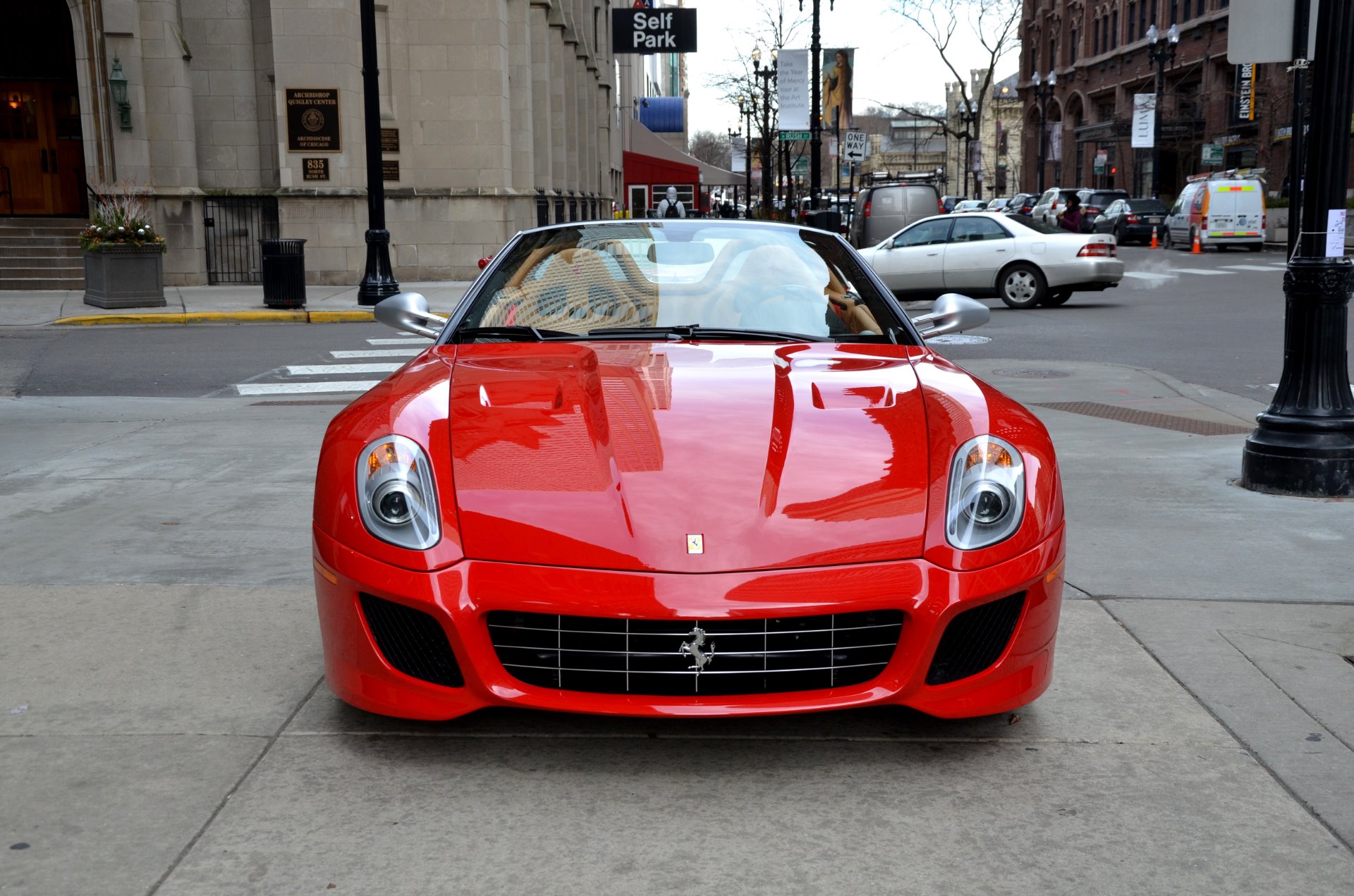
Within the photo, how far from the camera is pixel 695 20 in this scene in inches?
1966

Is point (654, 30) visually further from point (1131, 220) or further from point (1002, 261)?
point (1002, 261)

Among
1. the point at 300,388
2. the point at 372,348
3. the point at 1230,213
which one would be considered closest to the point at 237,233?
the point at 372,348

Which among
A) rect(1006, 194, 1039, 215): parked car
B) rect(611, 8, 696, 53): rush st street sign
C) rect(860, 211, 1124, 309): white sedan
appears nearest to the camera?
rect(860, 211, 1124, 309): white sedan

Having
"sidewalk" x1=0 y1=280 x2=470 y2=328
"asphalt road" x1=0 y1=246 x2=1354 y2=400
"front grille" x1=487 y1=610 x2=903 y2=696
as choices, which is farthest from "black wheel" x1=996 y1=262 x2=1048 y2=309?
"front grille" x1=487 y1=610 x2=903 y2=696

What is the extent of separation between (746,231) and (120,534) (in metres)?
2.96

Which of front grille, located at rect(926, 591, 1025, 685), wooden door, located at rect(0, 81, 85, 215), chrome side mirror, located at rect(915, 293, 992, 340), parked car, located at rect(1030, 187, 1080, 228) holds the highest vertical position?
wooden door, located at rect(0, 81, 85, 215)

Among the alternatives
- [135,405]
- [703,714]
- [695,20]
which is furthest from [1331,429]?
[695,20]

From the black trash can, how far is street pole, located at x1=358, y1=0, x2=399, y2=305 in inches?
38.9

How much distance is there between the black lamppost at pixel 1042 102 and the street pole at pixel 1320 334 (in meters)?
61.5

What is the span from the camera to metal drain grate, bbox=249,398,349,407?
10242 mm

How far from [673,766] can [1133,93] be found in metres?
70.2

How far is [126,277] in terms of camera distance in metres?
18.7

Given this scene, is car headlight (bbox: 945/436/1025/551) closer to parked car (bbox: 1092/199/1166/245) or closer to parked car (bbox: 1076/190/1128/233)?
parked car (bbox: 1092/199/1166/245)

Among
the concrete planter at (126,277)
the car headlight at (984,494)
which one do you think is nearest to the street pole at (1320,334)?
the car headlight at (984,494)
